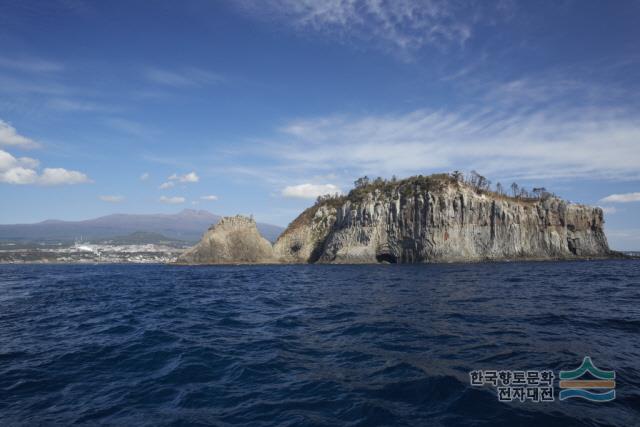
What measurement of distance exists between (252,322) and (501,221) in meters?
83.4

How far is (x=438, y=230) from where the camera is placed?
8750cm

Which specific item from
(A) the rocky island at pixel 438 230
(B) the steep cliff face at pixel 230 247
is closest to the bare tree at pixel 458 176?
(A) the rocky island at pixel 438 230

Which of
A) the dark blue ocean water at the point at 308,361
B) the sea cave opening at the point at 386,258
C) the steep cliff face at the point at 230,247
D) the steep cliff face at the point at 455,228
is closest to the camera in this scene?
the dark blue ocean water at the point at 308,361

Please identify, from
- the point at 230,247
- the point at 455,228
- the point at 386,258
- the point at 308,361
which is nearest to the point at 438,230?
the point at 455,228

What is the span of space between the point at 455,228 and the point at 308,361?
8202cm

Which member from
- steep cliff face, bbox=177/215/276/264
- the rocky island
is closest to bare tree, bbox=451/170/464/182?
the rocky island

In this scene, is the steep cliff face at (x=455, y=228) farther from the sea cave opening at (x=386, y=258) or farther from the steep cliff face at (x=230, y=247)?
the steep cliff face at (x=230, y=247)

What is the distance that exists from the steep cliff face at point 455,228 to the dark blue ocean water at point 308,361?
6603 centimetres

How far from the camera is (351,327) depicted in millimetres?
16203

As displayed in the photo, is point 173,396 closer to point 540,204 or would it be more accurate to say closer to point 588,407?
point 588,407

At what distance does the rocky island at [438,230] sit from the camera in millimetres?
87125

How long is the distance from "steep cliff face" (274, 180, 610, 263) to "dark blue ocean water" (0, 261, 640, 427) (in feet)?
217

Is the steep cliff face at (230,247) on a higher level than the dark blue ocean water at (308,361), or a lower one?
higher

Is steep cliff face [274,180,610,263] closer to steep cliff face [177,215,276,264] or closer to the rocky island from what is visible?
the rocky island
